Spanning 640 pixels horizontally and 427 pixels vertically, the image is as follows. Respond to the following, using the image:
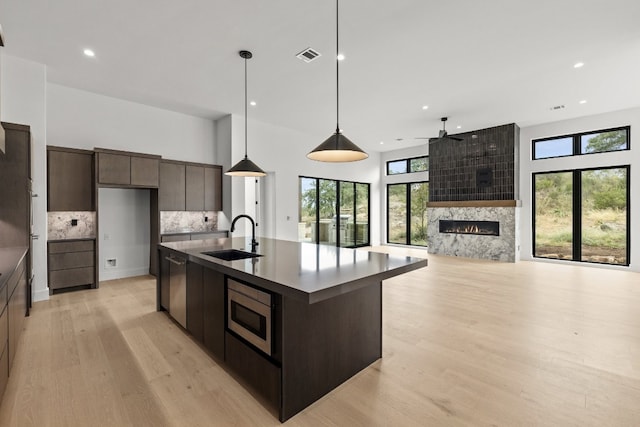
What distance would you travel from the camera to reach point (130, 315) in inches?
142

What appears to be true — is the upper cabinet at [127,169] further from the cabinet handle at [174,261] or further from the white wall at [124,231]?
the cabinet handle at [174,261]

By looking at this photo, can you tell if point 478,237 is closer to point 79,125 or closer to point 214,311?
point 214,311

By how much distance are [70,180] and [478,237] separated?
337 inches

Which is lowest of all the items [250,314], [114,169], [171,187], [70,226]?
[250,314]

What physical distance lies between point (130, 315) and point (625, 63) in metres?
7.22

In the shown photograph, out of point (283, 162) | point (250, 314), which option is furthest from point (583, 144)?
point (250, 314)

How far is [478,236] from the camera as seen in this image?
7824mm

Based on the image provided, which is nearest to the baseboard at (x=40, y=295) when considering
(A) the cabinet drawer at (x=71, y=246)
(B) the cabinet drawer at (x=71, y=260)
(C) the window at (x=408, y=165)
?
(B) the cabinet drawer at (x=71, y=260)

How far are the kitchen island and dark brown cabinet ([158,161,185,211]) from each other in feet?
10.3

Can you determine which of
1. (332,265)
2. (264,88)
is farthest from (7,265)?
(264,88)

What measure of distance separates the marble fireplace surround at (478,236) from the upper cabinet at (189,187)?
5.84 m

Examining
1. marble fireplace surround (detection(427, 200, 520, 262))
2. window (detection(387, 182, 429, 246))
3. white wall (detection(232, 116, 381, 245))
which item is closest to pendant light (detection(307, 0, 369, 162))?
white wall (detection(232, 116, 381, 245))

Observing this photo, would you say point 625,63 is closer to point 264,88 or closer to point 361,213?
point 264,88

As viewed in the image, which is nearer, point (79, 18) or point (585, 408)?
point (585, 408)
